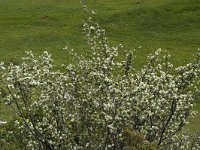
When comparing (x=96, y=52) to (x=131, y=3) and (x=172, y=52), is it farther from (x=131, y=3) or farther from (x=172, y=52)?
(x=131, y=3)

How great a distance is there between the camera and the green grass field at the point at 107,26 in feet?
138

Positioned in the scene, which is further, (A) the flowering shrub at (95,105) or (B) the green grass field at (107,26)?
(B) the green grass field at (107,26)

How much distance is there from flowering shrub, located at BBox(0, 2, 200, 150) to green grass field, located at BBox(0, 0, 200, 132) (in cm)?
2617

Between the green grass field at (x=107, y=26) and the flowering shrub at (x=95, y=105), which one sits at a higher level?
the flowering shrub at (x=95, y=105)

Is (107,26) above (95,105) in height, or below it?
below

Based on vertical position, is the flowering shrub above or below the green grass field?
above

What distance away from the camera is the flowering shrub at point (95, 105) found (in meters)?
11.4

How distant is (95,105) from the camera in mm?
11820

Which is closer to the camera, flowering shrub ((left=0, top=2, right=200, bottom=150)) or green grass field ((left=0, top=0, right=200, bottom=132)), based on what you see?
flowering shrub ((left=0, top=2, right=200, bottom=150))

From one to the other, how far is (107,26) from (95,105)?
36982 mm

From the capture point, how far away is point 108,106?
36.0 ft

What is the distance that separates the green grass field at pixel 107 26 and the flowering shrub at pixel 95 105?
26172 mm

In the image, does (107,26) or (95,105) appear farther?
(107,26)

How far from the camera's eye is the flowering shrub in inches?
448
